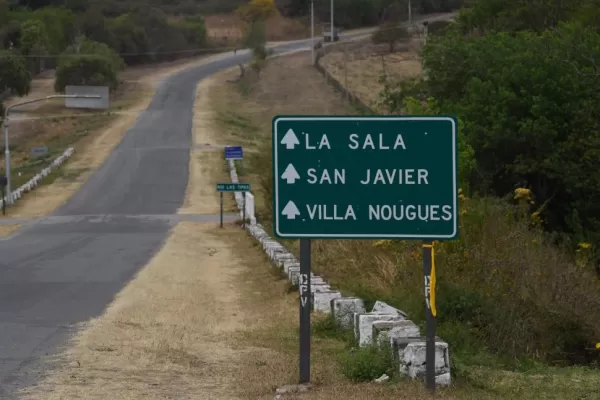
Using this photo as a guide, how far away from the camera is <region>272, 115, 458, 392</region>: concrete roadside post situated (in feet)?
26.2

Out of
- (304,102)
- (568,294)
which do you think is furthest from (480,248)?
(304,102)

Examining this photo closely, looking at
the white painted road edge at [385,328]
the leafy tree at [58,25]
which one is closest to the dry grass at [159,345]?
the white painted road edge at [385,328]

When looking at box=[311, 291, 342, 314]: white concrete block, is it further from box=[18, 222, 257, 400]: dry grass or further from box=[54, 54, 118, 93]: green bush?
box=[54, 54, 118, 93]: green bush

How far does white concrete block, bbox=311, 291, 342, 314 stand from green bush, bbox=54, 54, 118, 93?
250 feet

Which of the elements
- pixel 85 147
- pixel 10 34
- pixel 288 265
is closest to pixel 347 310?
pixel 288 265

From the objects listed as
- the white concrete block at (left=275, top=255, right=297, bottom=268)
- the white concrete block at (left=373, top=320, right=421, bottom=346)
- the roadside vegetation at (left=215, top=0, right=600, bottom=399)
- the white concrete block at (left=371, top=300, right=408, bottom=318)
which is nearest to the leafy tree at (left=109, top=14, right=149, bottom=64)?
the roadside vegetation at (left=215, top=0, right=600, bottom=399)

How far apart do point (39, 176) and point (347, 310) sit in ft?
151

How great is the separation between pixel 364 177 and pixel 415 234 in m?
0.60

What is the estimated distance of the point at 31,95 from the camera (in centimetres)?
8950

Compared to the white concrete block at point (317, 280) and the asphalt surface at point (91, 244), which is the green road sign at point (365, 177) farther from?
the white concrete block at point (317, 280)

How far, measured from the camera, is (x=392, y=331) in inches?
360

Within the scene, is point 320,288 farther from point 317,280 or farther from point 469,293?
point 469,293

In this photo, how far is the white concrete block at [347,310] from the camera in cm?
1159

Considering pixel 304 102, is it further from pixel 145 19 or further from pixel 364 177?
pixel 364 177
